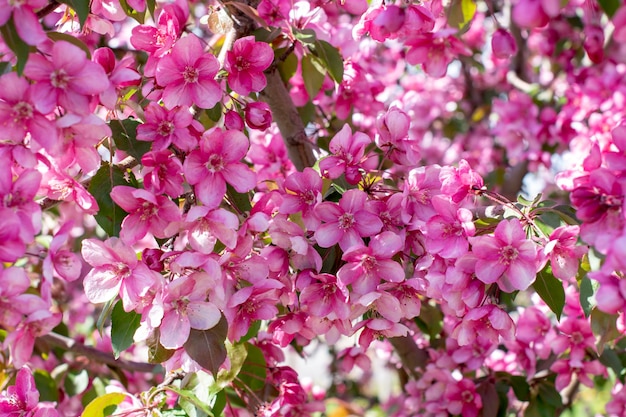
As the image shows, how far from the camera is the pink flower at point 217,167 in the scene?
1.24 meters

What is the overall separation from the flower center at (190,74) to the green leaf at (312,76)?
478 millimetres

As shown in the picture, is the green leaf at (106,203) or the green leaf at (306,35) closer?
the green leaf at (106,203)

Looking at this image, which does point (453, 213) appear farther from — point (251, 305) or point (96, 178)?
point (96, 178)

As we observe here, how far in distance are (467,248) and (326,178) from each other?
0.31 metres

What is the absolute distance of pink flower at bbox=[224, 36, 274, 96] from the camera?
137 centimetres

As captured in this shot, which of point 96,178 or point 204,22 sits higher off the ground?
point 204,22

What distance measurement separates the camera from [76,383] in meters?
2.11

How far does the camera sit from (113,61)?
1.23 meters

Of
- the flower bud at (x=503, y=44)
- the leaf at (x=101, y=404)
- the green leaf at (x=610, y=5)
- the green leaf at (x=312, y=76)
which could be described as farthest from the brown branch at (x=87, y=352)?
the green leaf at (x=610, y=5)

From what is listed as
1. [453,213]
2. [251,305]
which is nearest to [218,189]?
[251,305]

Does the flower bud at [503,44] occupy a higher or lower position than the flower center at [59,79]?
lower

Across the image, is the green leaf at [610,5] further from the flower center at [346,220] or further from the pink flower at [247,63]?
the pink flower at [247,63]

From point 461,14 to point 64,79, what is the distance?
972 mm

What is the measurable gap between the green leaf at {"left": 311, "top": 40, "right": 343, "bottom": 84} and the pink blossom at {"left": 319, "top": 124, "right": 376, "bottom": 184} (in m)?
0.18
